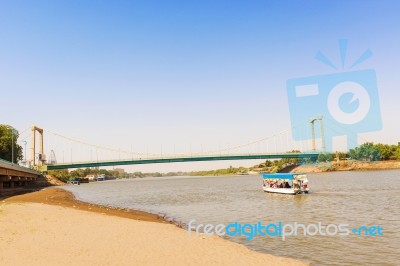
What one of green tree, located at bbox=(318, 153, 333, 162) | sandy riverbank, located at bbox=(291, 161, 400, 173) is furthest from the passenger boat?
sandy riverbank, located at bbox=(291, 161, 400, 173)

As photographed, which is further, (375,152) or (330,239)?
(375,152)

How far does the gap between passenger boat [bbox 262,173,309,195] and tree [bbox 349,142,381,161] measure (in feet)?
377

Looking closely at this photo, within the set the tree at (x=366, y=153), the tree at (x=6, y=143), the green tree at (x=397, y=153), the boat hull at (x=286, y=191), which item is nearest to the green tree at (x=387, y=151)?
the tree at (x=366, y=153)

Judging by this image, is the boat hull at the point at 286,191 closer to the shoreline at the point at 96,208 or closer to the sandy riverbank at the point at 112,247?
the shoreline at the point at 96,208

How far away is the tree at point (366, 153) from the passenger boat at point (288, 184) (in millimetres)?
115029

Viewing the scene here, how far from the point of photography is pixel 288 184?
49.2 meters

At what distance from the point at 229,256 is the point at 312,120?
16867 cm

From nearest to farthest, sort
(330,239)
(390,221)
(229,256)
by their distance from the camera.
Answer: (229,256), (330,239), (390,221)

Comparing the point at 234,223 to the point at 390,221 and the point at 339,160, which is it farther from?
the point at 339,160

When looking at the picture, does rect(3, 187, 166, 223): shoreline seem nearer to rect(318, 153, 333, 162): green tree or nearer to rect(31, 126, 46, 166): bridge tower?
rect(31, 126, 46, 166): bridge tower

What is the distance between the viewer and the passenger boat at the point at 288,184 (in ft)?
154

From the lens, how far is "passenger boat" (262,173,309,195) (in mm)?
47031

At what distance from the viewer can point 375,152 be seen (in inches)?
5906

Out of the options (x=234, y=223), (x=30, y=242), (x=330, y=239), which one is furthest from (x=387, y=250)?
(x=30, y=242)
